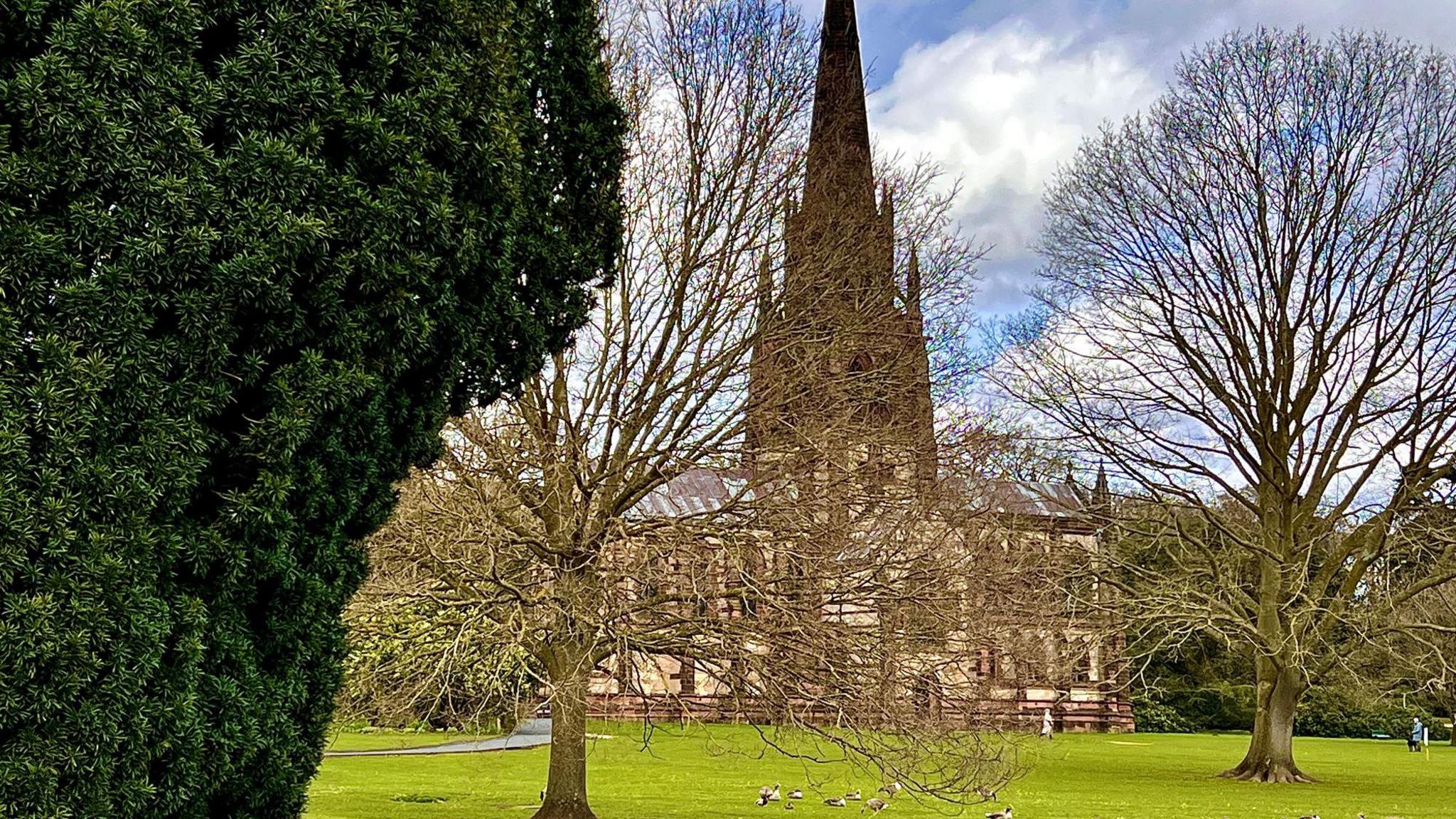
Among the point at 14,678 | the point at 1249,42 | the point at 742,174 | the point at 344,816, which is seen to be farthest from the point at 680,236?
the point at 1249,42

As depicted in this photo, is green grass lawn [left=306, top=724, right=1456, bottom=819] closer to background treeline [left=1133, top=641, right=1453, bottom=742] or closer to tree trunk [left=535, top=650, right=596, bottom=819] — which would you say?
tree trunk [left=535, top=650, right=596, bottom=819]

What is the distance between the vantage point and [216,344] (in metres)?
5.64

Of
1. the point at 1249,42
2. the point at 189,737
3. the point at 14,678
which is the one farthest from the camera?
the point at 1249,42

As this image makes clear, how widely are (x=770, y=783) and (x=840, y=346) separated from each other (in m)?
11.2

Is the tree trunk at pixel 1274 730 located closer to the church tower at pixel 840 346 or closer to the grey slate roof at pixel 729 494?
the grey slate roof at pixel 729 494

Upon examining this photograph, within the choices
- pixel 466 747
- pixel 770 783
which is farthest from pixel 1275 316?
pixel 466 747

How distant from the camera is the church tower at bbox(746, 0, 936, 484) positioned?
13578mm

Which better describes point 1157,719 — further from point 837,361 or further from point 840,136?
point 837,361

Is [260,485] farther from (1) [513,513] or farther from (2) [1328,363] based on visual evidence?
(2) [1328,363]

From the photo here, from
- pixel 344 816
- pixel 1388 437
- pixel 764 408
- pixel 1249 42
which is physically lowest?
pixel 344 816

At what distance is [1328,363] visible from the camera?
25156mm

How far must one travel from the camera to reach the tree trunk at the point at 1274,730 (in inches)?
980

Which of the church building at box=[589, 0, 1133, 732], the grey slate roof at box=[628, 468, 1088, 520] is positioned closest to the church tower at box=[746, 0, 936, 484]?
the church building at box=[589, 0, 1133, 732]

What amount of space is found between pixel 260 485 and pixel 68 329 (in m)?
1.07
